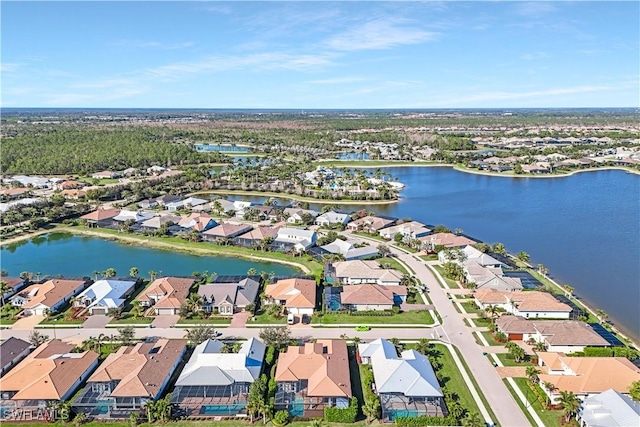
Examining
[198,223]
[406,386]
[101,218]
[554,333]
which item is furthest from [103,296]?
[554,333]

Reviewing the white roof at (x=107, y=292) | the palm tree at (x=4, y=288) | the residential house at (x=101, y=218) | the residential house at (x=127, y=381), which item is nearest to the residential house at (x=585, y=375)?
the residential house at (x=127, y=381)

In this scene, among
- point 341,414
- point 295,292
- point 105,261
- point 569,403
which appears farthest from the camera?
point 105,261

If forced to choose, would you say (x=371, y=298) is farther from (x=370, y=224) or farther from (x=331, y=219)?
(x=331, y=219)

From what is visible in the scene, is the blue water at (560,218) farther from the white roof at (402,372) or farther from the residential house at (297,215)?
the white roof at (402,372)

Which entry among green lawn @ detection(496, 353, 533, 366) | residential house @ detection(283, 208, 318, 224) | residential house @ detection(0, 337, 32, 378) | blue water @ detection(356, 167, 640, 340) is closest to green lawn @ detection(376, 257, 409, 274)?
blue water @ detection(356, 167, 640, 340)

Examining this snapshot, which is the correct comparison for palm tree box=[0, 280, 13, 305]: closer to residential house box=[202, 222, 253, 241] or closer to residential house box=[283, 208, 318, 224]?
residential house box=[202, 222, 253, 241]

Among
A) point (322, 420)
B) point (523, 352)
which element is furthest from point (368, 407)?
point (523, 352)
